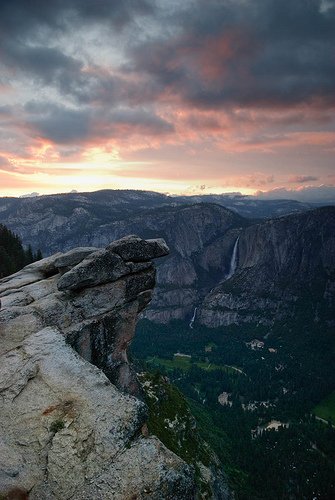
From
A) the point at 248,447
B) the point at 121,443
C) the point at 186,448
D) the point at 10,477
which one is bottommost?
the point at 248,447

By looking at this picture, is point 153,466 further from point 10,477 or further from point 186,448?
point 186,448

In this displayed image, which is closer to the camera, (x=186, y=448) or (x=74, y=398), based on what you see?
(x=74, y=398)

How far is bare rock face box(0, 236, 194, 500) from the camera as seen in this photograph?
1884 cm

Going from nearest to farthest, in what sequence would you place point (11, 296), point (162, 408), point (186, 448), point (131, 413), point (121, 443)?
point (121, 443)
point (131, 413)
point (11, 296)
point (186, 448)
point (162, 408)

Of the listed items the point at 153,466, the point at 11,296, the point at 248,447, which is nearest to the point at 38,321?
the point at 11,296

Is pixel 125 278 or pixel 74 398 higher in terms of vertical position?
pixel 125 278

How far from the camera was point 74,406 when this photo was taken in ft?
74.5

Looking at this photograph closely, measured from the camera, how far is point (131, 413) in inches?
853

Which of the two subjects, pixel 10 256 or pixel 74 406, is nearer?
Result: pixel 74 406

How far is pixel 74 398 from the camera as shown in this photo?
76.4ft

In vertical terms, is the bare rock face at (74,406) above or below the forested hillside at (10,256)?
above

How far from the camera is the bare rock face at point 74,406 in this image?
61.8 ft

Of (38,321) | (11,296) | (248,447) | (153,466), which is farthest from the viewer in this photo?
(248,447)

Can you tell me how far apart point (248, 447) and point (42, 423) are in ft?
631
